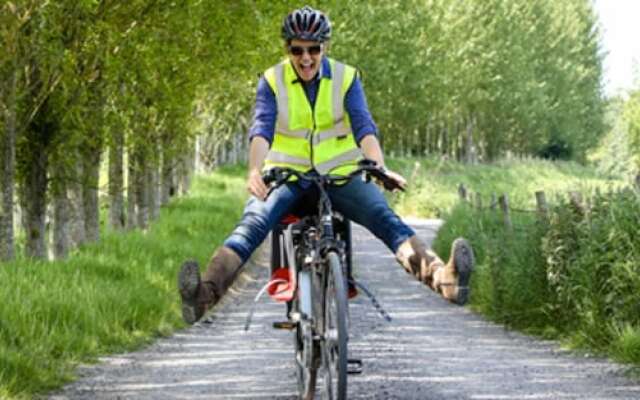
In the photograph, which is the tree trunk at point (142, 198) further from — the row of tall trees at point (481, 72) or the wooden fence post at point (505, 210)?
the row of tall trees at point (481, 72)

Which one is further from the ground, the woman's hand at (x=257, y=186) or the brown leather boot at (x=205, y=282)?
the woman's hand at (x=257, y=186)

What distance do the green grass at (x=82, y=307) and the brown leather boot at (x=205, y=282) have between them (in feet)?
5.72

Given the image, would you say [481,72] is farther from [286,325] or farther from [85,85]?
[286,325]

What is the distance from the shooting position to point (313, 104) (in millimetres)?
7496

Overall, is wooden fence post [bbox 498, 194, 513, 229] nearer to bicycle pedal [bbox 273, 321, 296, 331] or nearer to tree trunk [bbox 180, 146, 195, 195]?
bicycle pedal [bbox 273, 321, 296, 331]

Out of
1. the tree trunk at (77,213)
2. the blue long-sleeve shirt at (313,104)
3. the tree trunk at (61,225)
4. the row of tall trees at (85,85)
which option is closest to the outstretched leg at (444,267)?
the blue long-sleeve shirt at (313,104)

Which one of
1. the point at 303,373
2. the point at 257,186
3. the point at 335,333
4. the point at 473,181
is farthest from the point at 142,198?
the point at 473,181

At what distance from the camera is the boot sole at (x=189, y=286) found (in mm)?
7117

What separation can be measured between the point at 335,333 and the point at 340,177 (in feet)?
3.01

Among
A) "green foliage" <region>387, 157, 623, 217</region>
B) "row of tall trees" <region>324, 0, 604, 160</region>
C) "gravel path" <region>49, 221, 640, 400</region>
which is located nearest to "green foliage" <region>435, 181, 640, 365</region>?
"gravel path" <region>49, 221, 640, 400</region>

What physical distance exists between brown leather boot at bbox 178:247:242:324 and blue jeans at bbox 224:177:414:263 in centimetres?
8

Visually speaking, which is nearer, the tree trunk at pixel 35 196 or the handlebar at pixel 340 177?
the handlebar at pixel 340 177

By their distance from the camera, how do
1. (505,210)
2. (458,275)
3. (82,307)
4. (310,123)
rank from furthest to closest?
(505,210) < (82,307) < (310,123) < (458,275)

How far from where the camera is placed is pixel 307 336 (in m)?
7.29
